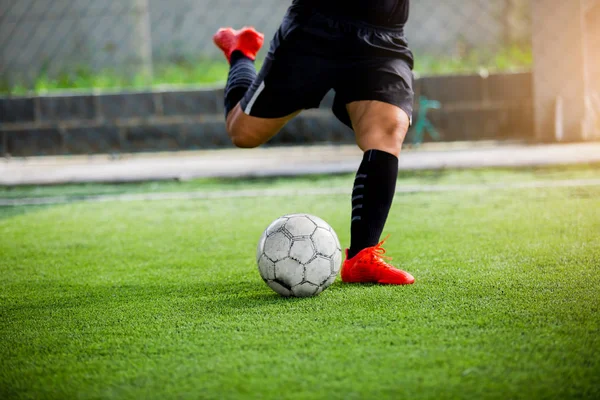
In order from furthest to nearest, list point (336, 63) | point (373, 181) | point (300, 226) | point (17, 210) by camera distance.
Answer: point (17, 210), point (336, 63), point (373, 181), point (300, 226)

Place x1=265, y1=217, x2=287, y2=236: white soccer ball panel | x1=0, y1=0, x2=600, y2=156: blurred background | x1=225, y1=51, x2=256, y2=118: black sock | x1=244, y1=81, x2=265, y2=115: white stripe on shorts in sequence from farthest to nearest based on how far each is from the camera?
x1=0, y1=0, x2=600, y2=156: blurred background → x1=225, y1=51, x2=256, y2=118: black sock → x1=244, y1=81, x2=265, y2=115: white stripe on shorts → x1=265, y1=217, x2=287, y2=236: white soccer ball panel

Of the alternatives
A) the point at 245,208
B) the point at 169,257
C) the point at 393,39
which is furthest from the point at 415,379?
the point at 245,208

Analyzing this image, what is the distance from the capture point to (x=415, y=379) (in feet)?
6.59

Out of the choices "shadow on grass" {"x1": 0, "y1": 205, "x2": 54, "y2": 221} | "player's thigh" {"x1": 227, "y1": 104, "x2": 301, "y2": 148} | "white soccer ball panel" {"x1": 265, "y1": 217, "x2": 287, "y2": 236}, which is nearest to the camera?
"white soccer ball panel" {"x1": 265, "y1": 217, "x2": 287, "y2": 236}

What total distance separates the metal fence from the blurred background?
0.01m

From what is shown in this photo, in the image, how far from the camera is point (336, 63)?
3.24 m

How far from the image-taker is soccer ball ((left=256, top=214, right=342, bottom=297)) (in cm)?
287

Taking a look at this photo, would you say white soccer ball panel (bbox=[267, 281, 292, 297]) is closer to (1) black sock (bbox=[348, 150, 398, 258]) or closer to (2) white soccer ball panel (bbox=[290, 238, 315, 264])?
(2) white soccer ball panel (bbox=[290, 238, 315, 264])

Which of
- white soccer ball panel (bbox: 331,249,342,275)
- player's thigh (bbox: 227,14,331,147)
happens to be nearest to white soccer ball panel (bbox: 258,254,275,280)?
white soccer ball panel (bbox: 331,249,342,275)

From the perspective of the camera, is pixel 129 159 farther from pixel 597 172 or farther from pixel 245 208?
pixel 597 172

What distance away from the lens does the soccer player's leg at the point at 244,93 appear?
3451mm

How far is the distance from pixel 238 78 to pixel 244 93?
144 millimetres

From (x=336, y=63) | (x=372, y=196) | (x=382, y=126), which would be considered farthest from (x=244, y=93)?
(x=372, y=196)

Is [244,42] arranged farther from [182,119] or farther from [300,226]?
[182,119]
